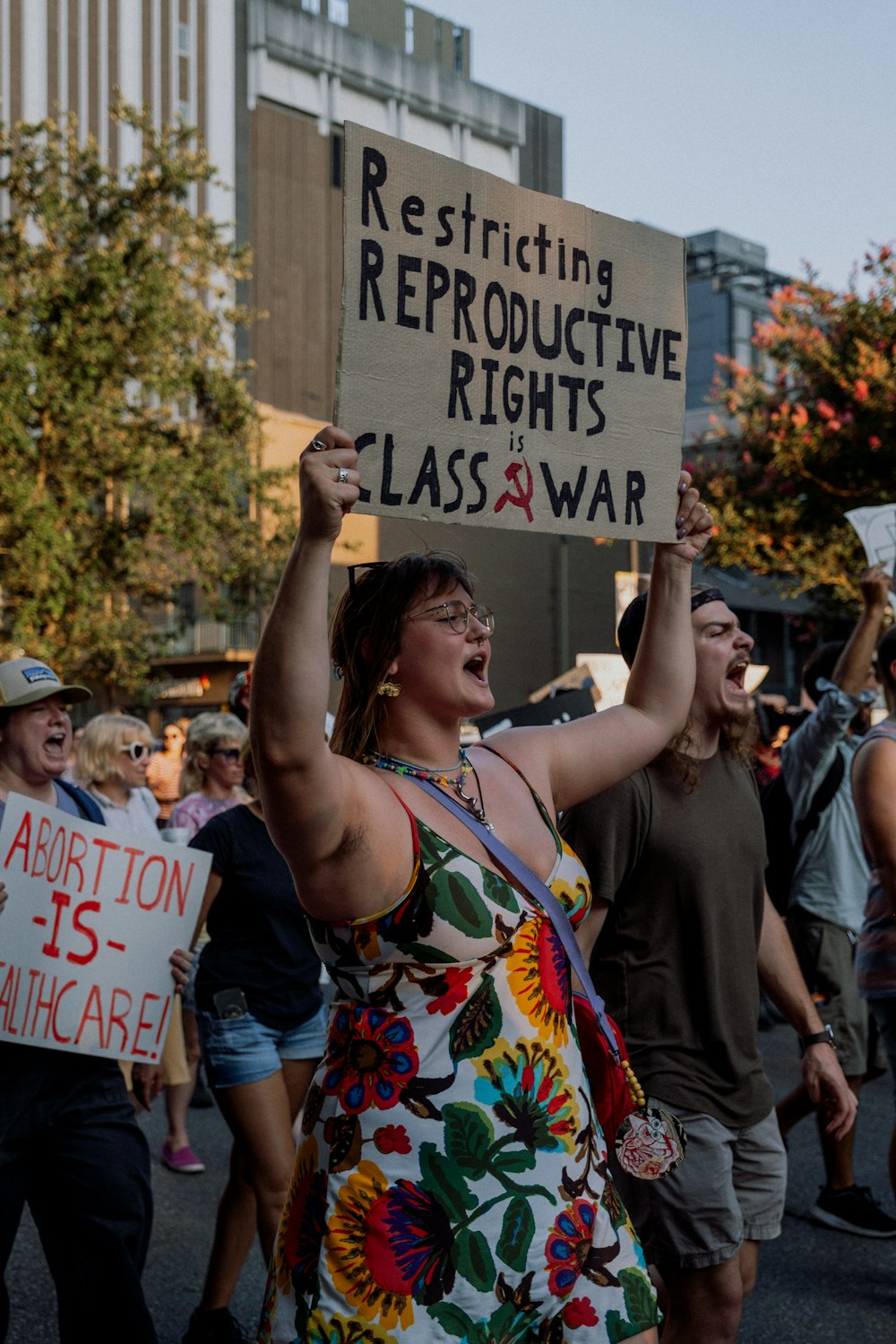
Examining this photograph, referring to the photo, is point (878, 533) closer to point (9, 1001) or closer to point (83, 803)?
point (83, 803)

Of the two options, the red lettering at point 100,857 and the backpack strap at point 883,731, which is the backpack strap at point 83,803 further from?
the backpack strap at point 883,731

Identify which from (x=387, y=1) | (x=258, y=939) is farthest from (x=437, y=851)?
(x=387, y=1)

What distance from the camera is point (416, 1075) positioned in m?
2.42

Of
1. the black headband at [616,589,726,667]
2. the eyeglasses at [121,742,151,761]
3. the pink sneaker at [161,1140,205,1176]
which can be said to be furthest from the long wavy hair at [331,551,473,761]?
the pink sneaker at [161,1140,205,1176]

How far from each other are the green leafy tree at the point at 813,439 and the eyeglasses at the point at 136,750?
12.1 metres

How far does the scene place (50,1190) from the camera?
3752 mm

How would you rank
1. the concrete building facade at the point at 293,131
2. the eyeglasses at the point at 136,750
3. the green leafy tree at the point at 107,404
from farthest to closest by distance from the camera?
the concrete building facade at the point at 293,131
the green leafy tree at the point at 107,404
the eyeglasses at the point at 136,750

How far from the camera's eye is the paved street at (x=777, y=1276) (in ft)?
15.8

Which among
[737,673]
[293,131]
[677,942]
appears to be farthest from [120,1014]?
[293,131]

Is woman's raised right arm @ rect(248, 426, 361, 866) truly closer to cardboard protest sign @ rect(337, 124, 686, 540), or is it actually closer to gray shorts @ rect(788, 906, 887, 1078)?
cardboard protest sign @ rect(337, 124, 686, 540)

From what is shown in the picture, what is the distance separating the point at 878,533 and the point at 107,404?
1596 cm

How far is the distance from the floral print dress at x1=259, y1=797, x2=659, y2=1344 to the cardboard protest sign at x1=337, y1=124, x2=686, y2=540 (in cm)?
68

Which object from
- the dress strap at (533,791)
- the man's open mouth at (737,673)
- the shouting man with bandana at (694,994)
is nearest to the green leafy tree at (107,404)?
the man's open mouth at (737,673)

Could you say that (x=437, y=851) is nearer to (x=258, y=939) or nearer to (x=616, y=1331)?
(x=616, y=1331)
